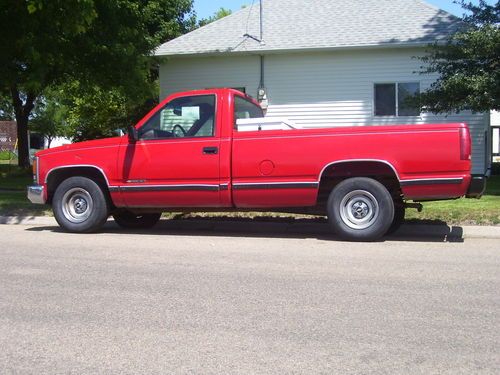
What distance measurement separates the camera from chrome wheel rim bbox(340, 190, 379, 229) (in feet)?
26.3

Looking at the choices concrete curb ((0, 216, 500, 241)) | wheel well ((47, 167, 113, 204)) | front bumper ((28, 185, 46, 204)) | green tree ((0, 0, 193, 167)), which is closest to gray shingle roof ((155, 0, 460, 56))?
green tree ((0, 0, 193, 167))

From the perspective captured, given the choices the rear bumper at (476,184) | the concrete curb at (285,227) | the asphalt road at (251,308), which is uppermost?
the rear bumper at (476,184)

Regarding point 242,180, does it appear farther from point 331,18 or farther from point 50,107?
point 50,107

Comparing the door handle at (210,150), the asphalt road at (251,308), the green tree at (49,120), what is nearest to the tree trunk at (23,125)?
the asphalt road at (251,308)

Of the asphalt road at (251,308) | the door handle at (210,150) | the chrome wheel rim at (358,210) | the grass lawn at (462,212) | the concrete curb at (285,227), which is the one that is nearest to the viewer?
the asphalt road at (251,308)

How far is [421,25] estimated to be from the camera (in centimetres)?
1736

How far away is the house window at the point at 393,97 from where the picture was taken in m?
17.2

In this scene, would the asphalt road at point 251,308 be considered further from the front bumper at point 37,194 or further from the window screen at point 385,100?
the window screen at point 385,100

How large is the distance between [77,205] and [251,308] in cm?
500

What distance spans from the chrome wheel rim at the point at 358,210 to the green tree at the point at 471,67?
582 cm

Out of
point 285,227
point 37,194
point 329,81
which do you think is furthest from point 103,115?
point 285,227

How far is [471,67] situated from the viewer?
1341 centimetres

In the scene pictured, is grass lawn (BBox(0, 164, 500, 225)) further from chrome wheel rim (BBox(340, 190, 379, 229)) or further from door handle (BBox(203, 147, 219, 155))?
door handle (BBox(203, 147, 219, 155))

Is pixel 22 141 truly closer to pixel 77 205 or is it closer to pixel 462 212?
pixel 77 205
